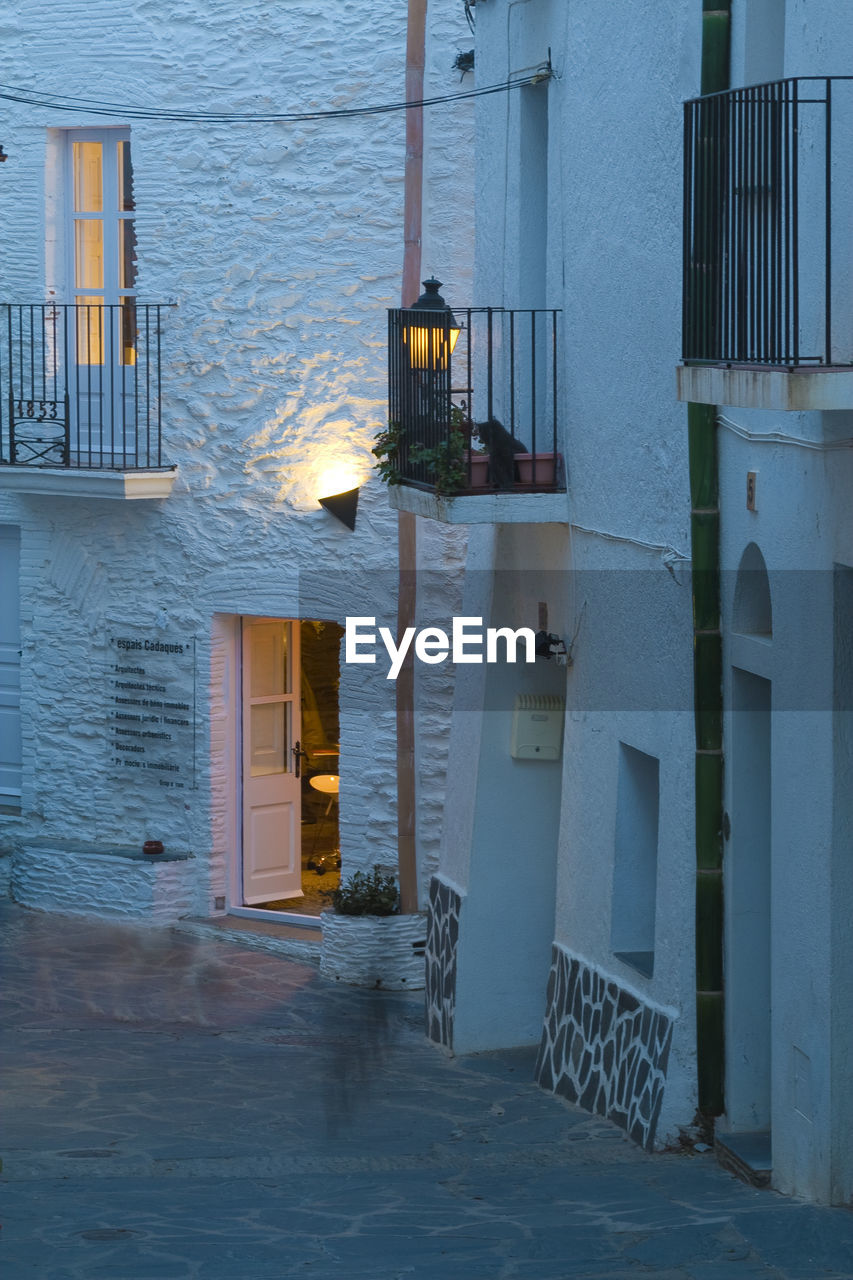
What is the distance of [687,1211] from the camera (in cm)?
820

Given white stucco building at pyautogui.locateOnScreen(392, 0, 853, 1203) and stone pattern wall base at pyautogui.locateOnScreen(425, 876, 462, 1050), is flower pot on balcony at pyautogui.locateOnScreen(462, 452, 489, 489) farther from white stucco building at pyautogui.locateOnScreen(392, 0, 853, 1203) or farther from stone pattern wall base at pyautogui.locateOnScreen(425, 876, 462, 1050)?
stone pattern wall base at pyautogui.locateOnScreen(425, 876, 462, 1050)

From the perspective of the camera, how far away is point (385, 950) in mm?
13648

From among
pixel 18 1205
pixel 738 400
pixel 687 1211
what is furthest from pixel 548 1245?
pixel 738 400

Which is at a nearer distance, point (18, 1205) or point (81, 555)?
point (18, 1205)

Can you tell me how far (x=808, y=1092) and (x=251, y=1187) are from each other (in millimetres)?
2462

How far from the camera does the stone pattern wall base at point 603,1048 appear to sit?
372 inches

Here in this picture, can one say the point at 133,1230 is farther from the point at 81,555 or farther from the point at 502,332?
the point at 81,555

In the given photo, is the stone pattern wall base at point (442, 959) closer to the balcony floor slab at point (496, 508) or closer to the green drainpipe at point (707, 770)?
the balcony floor slab at point (496, 508)

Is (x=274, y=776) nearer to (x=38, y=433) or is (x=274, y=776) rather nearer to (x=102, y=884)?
(x=102, y=884)

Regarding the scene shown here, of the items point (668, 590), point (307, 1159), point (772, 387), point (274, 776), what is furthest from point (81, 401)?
point (772, 387)

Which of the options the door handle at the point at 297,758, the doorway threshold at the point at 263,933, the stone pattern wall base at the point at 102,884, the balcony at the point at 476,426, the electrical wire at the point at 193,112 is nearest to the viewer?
the balcony at the point at 476,426

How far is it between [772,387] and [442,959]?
6210 millimetres

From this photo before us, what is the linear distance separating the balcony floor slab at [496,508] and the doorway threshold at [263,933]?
438 centimetres
